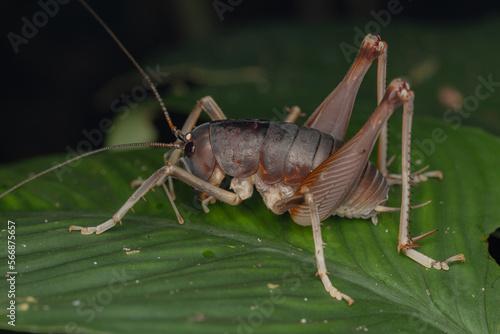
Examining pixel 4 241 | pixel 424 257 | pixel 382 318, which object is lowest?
pixel 424 257

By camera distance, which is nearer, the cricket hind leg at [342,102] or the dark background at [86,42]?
the cricket hind leg at [342,102]

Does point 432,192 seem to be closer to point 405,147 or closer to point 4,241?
point 405,147

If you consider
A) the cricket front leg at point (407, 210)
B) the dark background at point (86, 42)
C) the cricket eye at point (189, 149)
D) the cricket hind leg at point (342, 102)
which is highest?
the dark background at point (86, 42)

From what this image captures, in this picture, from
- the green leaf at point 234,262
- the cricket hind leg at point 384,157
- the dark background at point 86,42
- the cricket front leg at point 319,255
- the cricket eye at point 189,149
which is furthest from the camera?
the dark background at point 86,42

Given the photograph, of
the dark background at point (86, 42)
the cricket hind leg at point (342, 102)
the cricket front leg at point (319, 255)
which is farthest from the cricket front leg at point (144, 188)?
the dark background at point (86, 42)

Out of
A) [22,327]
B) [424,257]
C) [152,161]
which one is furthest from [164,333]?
[152,161]

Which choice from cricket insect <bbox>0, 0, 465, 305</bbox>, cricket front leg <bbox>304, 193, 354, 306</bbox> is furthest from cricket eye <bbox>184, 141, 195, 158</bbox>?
cricket front leg <bbox>304, 193, 354, 306</bbox>

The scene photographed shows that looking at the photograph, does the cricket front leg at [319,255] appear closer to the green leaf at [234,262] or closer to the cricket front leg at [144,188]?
the green leaf at [234,262]
